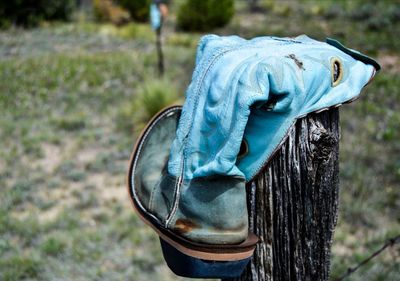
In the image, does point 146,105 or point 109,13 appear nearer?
point 146,105

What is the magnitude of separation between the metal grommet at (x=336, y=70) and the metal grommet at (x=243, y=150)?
0.29 metres

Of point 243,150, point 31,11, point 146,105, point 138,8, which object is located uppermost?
point 243,150

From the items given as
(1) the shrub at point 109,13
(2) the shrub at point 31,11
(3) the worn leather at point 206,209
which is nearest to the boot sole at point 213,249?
(3) the worn leather at point 206,209

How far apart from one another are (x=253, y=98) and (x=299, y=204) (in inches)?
13.4

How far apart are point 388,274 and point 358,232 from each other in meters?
0.67

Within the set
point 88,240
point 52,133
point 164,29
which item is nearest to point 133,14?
point 164,29

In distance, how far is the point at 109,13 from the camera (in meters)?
14.7

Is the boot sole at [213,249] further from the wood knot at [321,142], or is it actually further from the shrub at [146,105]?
the shrub at [146,105]

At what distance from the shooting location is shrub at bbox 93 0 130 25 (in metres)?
14.6

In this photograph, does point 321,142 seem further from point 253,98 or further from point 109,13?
point 109,13

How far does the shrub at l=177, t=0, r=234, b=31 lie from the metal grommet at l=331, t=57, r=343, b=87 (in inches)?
481

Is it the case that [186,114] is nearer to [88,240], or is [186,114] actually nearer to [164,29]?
[88,240]

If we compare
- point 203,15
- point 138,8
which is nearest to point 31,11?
point 138,8

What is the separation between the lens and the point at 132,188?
5.62 ft
